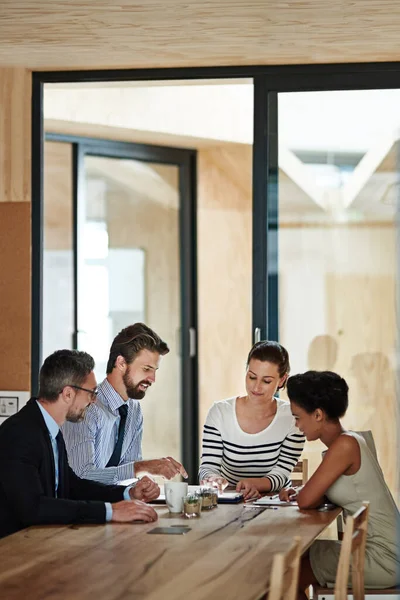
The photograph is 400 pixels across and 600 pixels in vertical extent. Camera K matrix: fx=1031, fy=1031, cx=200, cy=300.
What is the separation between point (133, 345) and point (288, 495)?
938mm

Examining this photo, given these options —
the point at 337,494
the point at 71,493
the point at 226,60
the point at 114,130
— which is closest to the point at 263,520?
the point at 337,494

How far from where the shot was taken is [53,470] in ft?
11.5

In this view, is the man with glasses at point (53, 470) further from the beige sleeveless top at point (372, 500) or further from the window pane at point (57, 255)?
the window pane at point (57, 255)

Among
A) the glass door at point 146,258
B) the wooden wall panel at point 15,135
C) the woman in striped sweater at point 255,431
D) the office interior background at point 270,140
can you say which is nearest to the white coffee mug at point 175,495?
the woman in striped sweater at point 255,431

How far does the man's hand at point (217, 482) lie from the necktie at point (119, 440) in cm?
39

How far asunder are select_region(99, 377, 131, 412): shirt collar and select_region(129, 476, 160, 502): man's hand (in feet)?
1.79

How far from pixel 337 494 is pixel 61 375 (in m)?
1.10

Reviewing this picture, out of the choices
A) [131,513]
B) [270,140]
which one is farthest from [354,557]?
[270,140]

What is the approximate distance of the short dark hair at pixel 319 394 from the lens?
12.7ft

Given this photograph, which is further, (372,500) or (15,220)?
(15,220)

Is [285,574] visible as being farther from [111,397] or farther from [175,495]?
[111,397]

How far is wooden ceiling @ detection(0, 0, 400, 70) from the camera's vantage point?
160 inches

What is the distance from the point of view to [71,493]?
371 centimetres

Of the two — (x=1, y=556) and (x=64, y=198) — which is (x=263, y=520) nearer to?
(x=1, y=556)
